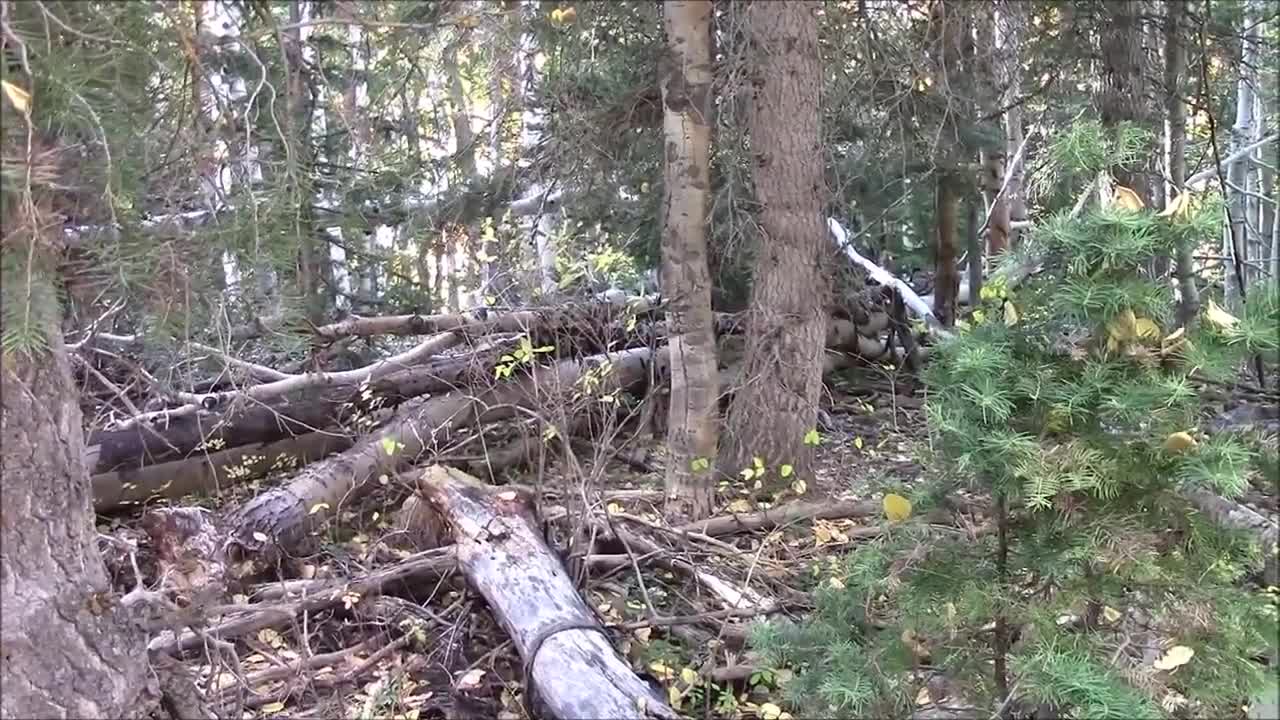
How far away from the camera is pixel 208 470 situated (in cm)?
538

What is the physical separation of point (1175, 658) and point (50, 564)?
283cm

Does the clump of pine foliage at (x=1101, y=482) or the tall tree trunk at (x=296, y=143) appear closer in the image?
the clump of pine foliage at (x=1101, y=482)

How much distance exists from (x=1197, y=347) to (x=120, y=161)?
8.61ft

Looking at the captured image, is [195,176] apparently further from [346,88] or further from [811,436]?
[811,436]

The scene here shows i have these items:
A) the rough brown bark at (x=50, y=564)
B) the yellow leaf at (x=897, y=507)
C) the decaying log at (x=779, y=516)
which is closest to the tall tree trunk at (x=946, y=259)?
the decaying log at (x=779, y=516)

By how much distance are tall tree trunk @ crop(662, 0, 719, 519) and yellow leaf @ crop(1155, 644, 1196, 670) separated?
8.62ft

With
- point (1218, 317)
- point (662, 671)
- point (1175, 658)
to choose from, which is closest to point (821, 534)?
point (662, 671)

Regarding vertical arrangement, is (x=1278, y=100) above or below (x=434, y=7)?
below

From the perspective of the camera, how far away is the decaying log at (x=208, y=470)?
5.10 m

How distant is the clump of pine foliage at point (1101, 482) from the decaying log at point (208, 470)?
12.9ft

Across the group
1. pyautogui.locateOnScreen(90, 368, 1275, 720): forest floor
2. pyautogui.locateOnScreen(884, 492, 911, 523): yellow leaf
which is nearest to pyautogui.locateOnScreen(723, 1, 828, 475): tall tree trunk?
pyautogui.locateOnScreen(90, 368, 1275, 720): forest floor

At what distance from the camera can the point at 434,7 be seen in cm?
321

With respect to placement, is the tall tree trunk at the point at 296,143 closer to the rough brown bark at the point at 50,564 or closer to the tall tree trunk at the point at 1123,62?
the rough brown bark at the point at 50,564

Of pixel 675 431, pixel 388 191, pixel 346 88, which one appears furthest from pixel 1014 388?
pixel 388 191
